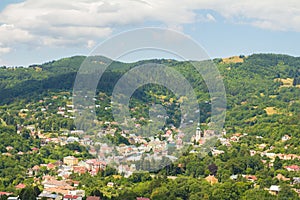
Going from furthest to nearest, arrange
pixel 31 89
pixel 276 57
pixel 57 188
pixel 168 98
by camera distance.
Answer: pixel 276 57 < pixel 31 89 < pixel 168 98 < pixel 57 188

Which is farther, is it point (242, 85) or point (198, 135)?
point (242, 85)

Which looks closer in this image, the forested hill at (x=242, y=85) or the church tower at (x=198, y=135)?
the church tower at (x=198, y=135)

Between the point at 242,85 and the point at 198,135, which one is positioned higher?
the point at 242,85

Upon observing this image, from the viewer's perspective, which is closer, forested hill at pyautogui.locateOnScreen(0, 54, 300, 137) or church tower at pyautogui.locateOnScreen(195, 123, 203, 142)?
church tower at pyautogui.locateOnScreen(195, 123, 203, 142)

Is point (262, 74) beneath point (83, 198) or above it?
above

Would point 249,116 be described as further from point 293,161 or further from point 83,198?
point 83,198

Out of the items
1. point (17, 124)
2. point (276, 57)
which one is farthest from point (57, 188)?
point (276, 57)

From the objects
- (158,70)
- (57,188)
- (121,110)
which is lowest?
(57,188)

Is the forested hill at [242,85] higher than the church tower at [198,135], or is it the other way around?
the forested hill at [242,85]
